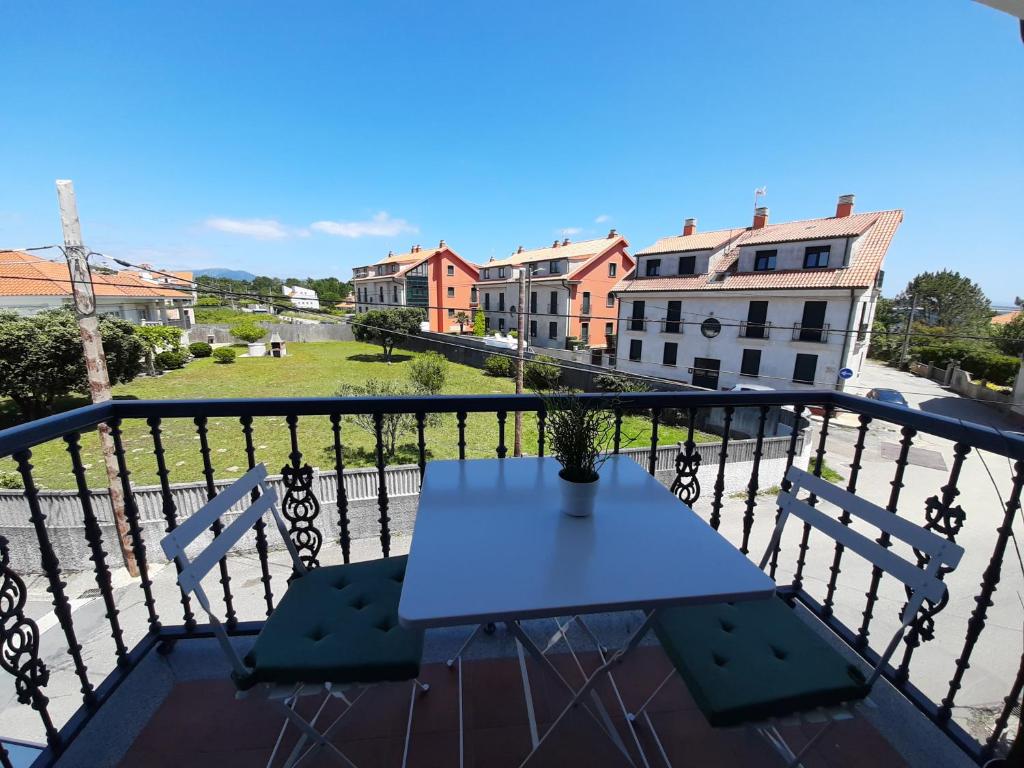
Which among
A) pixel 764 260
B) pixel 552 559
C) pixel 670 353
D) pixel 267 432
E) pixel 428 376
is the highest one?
pixel 764 260

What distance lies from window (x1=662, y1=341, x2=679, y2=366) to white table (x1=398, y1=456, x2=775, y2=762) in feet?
→ 58.5

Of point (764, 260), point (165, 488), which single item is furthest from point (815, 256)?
point (165, 488)

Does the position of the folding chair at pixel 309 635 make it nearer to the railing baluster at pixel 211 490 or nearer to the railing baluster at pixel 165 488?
the railing baluster at pixel 211 490

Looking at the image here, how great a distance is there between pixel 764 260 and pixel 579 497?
18290 millimetres

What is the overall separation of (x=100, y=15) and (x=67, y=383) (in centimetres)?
1178

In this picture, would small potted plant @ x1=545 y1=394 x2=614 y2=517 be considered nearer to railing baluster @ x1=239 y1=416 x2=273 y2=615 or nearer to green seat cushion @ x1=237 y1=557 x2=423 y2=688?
green seat cushion @ x1=237 y1=557 x2=423 y2=688

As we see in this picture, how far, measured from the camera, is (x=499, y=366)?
21391mm

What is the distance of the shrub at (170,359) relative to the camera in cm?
2115

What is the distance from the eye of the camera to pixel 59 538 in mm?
7121

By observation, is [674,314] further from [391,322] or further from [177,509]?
[177,509]

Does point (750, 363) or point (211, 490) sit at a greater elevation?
point (211, 490)

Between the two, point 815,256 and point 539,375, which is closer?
point 815,256

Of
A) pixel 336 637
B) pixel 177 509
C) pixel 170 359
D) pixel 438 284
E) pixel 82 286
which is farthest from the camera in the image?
pixel 438 284

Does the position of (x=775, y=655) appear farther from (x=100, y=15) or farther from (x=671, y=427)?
(x=671, y=427)
